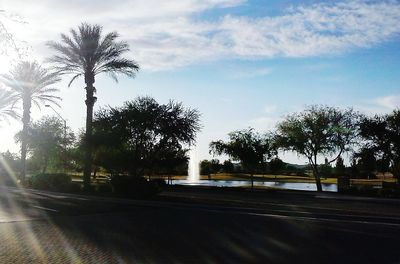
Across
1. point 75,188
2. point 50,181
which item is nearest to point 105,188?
point 75,188

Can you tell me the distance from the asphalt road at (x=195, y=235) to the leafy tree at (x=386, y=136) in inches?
703

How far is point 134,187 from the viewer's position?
29266mm

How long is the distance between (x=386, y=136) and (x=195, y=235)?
2704 centimetres

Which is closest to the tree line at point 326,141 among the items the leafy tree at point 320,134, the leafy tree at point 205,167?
the leafy tree at point 320,134

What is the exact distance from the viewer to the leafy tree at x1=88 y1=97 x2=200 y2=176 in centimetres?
3438

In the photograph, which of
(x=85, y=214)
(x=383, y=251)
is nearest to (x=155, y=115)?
(x=85, y=214)

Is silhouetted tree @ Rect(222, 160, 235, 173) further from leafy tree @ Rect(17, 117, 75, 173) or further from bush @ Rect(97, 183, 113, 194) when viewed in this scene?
bush @ Rect(97, 183, 113, 194)

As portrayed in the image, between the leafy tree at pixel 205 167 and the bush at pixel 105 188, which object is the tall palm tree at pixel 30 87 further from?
the leafy tree at pixel 205 167

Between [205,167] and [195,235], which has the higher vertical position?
[205,167]

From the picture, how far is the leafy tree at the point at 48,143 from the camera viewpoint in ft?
176

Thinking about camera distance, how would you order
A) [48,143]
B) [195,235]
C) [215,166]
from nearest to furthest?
1. [195,235]
2. [48,143]
3. [215,166]

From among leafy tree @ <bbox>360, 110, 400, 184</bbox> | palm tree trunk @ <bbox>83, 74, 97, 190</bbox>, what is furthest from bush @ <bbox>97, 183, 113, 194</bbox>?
leafy tree @ <bbox>360, 110, 400, 184</bbox>

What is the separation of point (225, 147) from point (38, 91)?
18027 millimetres

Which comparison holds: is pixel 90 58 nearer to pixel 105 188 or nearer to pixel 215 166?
pixel 105 188
